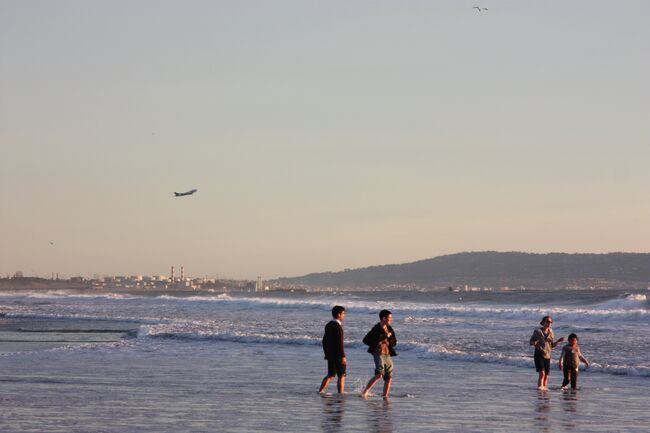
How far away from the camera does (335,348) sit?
17734 millimetres

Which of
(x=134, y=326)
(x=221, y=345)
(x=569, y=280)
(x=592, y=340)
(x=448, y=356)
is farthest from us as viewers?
(x=569, y=280)

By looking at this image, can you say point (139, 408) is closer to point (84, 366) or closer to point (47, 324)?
point (84, 366)

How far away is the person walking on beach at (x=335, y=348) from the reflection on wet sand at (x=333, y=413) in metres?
0.44

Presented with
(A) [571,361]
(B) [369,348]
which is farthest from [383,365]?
(A) [571,361]

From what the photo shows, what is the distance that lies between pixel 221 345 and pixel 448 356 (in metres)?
7.14

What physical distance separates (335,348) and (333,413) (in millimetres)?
2406

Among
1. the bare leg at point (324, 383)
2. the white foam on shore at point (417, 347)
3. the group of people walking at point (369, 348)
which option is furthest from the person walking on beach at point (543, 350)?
the bare leg at point (324, 383)

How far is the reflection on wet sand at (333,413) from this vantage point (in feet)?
45.7

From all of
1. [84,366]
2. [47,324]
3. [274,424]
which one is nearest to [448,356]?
[84,366]

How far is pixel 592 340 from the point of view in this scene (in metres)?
34.6

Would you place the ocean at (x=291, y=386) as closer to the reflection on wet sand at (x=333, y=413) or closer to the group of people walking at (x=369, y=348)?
the reflection on wet sand at (x=333, y=413)

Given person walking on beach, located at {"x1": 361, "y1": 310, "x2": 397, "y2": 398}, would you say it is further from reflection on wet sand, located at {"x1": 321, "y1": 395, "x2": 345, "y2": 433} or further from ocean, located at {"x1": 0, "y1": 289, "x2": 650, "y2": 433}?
reflection on wet sand, located at {"x1": 321, "y1": 395, "x2": 345, "y2": 433}

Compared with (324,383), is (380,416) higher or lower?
lower

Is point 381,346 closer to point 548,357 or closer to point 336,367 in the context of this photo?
point 336,367
